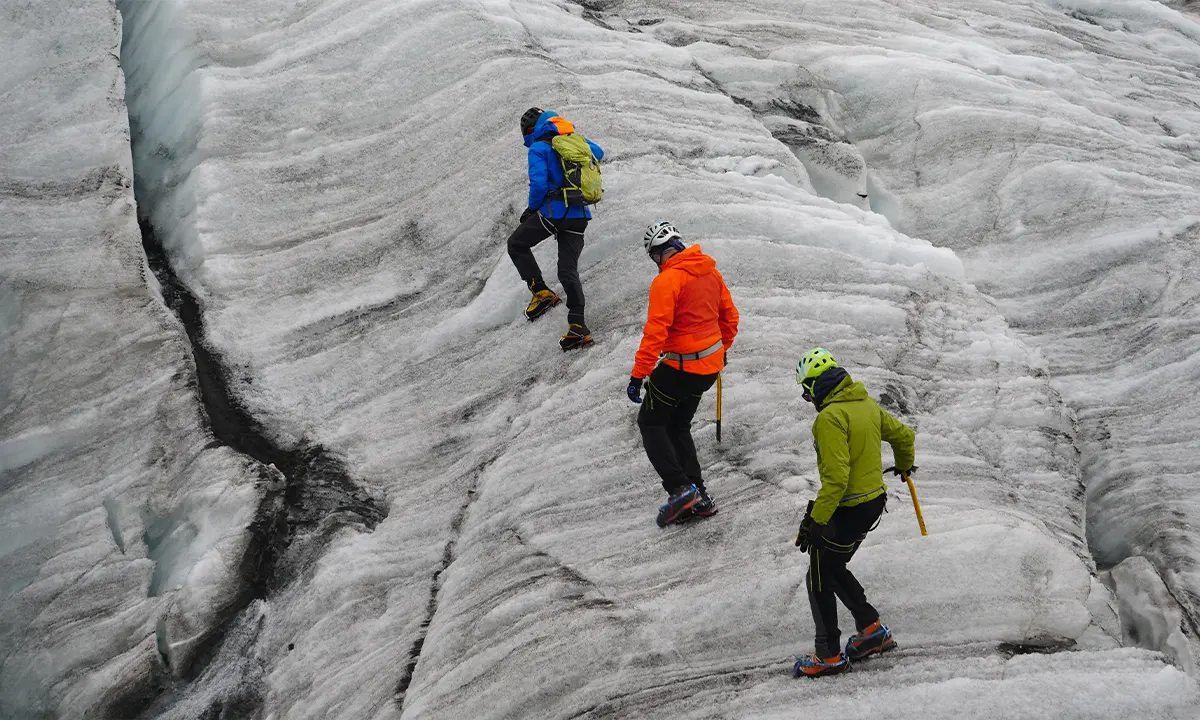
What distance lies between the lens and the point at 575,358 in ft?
37.3

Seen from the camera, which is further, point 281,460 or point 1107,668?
point 281,460

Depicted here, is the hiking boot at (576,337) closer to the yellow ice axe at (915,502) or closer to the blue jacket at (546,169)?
the blue jacket at (546,169)

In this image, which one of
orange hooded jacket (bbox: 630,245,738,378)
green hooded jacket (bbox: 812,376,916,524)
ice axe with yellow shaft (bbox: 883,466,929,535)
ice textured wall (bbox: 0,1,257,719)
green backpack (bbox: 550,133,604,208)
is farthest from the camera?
green backpack (bbox: 550,133,604,208)

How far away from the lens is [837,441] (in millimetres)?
7016

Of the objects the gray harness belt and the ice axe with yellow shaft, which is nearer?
the ice axe with yellow shaft

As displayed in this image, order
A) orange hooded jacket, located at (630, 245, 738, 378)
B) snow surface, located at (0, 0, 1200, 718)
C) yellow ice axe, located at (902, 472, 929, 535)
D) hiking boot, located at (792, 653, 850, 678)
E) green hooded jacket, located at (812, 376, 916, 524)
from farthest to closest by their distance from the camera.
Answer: snow surface, located at (0, 0, 1200, 718) → orange hooded jacket, located at (630, 245, 738, 378) → yellow ice axe, located at (902, 472, 929, 535) → hiking boot, located at (792, 653, 850, 678) → green hooded jacket, located at (812, 376, 916, 524)

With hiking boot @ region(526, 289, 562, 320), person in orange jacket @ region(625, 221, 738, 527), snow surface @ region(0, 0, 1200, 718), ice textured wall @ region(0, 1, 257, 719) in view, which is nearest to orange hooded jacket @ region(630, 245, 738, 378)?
person in orange jacket @ region(625, 221, 738, 527)

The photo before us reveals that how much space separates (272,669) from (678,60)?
1106 centimetres

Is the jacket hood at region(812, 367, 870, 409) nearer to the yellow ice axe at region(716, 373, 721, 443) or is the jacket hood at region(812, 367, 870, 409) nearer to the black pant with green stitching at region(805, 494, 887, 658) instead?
the black pant with green stitching at region(805, 494, 887, 658)

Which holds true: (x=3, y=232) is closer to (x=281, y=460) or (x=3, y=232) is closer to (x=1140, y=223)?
(x=281, y=460)

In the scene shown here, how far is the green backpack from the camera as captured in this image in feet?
A: 35.1

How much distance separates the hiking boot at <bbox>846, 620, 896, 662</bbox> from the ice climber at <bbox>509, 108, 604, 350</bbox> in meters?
4.82

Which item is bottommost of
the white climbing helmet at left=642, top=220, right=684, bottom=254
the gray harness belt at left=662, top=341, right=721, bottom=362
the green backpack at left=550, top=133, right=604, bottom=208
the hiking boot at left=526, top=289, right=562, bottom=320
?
the hiking boot at left=526, top=289, right=562, bottom=320

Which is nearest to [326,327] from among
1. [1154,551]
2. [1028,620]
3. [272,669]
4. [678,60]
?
[272,669]
